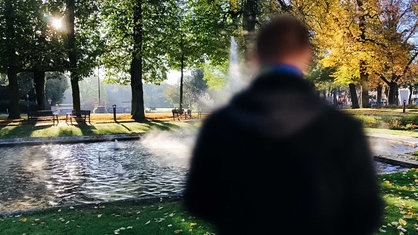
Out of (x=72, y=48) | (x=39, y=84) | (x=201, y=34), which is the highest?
(x=201, y=34)

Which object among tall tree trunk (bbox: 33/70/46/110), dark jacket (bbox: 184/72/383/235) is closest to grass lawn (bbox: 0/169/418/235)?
dark jacket (bbox: 184/72/383/235)

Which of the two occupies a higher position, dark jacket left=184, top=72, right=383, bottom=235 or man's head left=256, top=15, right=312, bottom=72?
man's head left=256, top=15, right=312, bottom=72

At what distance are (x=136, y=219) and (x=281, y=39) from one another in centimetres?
521

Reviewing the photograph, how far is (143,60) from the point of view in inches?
1241

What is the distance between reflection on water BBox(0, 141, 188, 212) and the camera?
8.84 m

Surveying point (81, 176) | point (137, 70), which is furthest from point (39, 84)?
point (81, 176)

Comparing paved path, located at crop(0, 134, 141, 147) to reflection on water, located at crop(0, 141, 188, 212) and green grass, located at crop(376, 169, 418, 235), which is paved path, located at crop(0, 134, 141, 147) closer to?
reflection on water, located at crop(0, 141, 188, 212)

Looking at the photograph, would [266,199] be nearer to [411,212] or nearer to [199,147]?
[199,147]

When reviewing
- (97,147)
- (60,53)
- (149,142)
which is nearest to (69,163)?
(97,147)

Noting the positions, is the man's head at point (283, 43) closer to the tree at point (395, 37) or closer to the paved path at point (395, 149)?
the paved path at point (395, 149)

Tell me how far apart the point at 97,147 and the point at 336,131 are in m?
17.2

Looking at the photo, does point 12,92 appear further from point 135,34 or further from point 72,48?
point 135,34

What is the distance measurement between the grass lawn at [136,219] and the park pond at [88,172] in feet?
3.78

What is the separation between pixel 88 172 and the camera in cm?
1180
